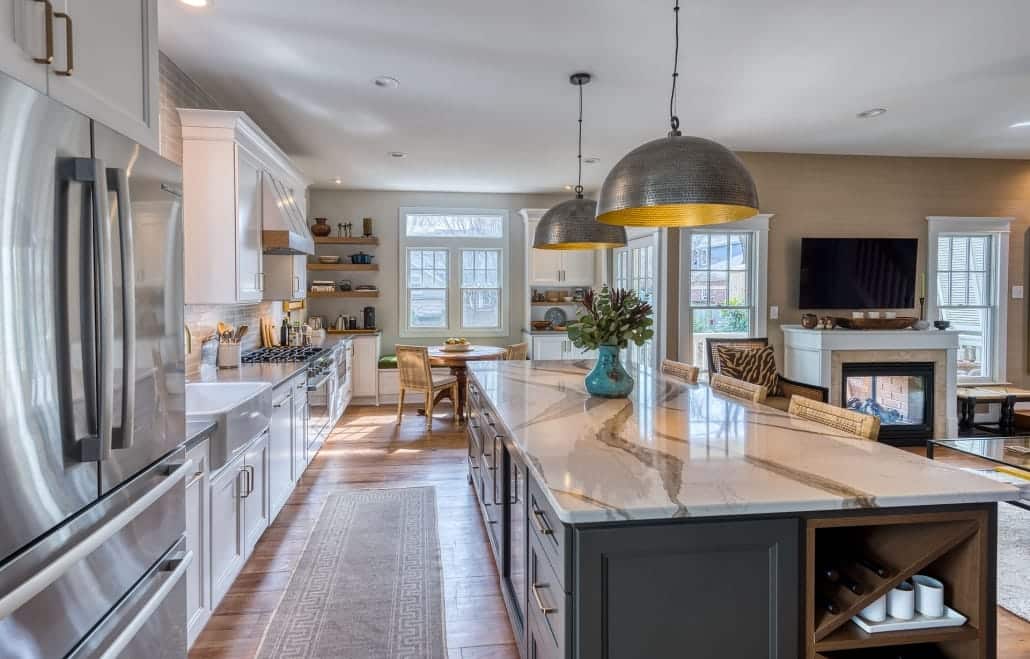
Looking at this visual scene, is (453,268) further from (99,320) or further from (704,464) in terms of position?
(99,320)

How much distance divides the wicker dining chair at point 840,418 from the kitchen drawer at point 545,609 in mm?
1099

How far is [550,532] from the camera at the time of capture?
4.66 ft

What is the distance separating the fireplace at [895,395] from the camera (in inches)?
205

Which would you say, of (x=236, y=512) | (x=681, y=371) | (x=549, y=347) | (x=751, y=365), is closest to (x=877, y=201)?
(x=751, y=365)

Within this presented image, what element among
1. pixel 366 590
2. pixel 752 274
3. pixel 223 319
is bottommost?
pixel 366 590

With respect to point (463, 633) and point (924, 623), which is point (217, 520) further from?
point (924, 623)

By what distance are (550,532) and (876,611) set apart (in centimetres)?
80

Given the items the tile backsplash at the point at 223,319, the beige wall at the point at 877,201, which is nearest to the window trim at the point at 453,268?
the tile backsplash at the point at 223,319

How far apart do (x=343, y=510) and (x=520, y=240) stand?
4803mm

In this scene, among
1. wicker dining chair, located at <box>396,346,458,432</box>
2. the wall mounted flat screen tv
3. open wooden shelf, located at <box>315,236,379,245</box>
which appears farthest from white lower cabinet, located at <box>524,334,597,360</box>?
the wall mounted flat screen tv

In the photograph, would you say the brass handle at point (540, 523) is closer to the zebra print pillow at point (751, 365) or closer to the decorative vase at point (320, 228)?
the zebra print pillow at point (751, 365)

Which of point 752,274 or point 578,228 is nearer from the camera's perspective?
point 578,228

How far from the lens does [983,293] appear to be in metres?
5.70

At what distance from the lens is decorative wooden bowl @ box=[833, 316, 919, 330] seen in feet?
17.1
